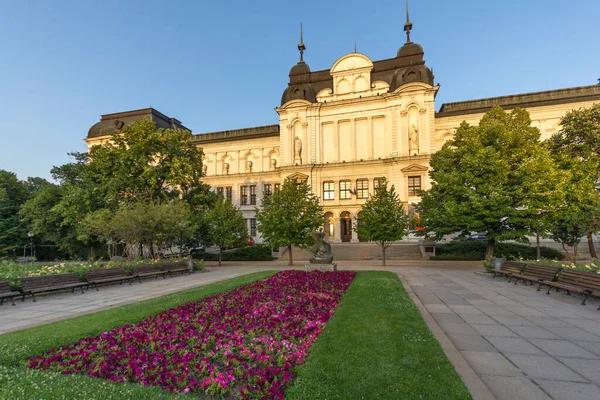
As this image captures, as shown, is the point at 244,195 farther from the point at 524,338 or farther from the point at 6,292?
the point at 524,338

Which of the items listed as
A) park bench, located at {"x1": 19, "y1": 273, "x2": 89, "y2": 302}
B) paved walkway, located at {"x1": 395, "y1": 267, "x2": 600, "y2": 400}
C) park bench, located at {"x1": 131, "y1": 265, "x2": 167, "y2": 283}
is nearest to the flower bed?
paved walkway, located at {"x1": 395, "y1": 267, "x2": 600, "y2": 400}

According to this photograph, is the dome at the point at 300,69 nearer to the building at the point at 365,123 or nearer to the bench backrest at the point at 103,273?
the building at the point at 365,123

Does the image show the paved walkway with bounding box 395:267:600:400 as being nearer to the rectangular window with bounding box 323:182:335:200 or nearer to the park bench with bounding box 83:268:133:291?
the park bench with bounding box 83:268:133:291

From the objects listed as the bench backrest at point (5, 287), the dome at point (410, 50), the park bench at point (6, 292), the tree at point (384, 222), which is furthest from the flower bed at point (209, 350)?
the dome at point (410, 50)

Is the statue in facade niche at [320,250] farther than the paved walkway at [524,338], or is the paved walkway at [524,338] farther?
the statue in facade niche at [320,250]

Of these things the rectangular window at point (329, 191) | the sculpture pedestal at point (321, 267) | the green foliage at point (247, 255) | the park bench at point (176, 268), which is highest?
the rectangular window at point (329, 191)

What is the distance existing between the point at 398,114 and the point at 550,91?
18.8 meters

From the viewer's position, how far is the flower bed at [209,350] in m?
4.63

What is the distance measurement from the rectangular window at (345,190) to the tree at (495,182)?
59.4 ft

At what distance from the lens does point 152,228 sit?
820 inches

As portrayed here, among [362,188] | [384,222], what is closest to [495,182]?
[384,222]

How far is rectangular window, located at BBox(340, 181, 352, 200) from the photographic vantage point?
1642 inches

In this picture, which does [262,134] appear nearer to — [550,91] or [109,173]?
[109,173]

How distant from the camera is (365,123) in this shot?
138 ft
